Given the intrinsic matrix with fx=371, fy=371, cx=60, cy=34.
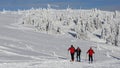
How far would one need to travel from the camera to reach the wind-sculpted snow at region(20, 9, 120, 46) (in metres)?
82.0

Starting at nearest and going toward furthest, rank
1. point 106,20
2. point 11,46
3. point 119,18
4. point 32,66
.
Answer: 1. point 32,66
2. point 11,46
3. point 106,20
4. point 119,18

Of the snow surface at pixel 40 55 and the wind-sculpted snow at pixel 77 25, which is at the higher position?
the wind-sculpted snow at pixel 77 25

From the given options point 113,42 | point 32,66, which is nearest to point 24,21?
point 113,42

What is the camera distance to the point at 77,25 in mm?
97625

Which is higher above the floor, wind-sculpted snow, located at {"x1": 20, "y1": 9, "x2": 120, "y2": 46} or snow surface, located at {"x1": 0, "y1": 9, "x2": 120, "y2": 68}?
wind-sculpted snow, located at {"x1": 20, "y1": 9, "x2": 120, "y2": 46}

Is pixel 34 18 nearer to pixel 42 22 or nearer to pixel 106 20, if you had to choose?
pixel 42 22

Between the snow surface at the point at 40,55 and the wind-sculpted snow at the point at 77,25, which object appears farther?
the wind-sculpted snow at the point at 77,25

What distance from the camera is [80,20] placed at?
109375 millimetres

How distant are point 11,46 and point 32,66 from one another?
18.3m

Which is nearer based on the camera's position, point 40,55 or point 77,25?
point 40,55

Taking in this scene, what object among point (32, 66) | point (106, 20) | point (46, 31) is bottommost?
point (32, 66)

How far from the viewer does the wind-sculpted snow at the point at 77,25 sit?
82025 millimetres

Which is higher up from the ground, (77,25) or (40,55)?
(77,25)

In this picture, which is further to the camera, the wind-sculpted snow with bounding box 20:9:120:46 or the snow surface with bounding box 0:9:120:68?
the wind-sculpted snow with bounding box 20:9:120:46
